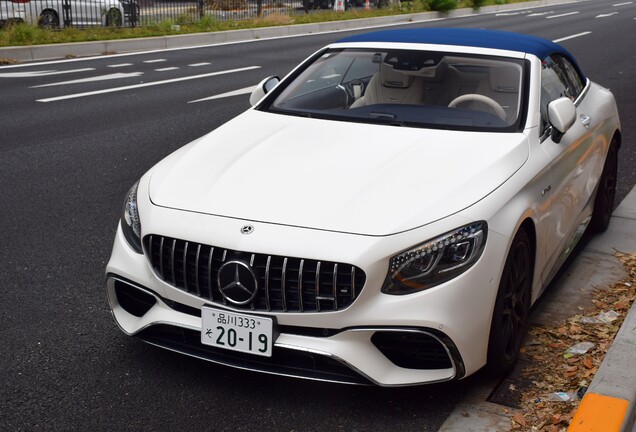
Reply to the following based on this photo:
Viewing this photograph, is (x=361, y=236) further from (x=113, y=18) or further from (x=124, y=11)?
(x=124, y=11)

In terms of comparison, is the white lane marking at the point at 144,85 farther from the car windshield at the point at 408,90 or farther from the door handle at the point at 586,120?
the door handle at the point at 586,120

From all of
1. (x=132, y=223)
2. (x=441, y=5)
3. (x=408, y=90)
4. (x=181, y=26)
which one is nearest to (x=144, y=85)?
(x=408, y=90)

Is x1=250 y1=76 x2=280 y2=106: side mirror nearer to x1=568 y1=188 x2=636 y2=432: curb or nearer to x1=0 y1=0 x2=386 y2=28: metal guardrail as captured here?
x1=568 y1=188 x2=636 y2=432: curb

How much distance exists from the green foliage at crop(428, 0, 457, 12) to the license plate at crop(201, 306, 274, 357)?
1263 inches

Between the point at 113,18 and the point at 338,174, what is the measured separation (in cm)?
1949

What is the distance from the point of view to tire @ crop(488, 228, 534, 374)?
4.05 metres

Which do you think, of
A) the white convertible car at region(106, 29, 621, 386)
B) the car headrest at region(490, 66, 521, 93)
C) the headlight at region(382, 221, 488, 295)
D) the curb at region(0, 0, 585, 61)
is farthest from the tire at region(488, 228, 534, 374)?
the curb at region(0, 0, 585, 61)

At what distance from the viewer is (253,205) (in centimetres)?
406

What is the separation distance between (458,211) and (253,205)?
0.87 m

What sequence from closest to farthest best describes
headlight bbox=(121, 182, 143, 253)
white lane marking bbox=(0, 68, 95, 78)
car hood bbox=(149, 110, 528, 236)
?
car hood bbox=(149, 110, 528, 236) → headlight bbox=(121, 182, 143, 253) → white lane marking bbox=(0, 68, 95, 78)

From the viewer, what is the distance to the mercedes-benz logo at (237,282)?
3.81m

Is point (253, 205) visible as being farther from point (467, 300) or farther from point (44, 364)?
point (44, 364)

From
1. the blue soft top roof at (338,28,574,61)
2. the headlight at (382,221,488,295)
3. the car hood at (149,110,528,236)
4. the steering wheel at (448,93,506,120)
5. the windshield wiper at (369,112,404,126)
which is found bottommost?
the headlight at (382,221,488,295)

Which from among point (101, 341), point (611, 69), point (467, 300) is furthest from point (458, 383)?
point (611, 69)
